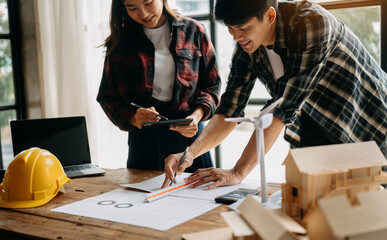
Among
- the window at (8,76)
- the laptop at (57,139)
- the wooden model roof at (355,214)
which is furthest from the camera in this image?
the window at (8,76)

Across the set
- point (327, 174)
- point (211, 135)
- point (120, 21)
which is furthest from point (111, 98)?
point (327, 174)

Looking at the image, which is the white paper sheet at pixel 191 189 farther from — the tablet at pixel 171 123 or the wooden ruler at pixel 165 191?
the tablet at pixel 171 123

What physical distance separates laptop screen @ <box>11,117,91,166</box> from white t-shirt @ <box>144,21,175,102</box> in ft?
1.44

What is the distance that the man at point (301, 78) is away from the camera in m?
1.41

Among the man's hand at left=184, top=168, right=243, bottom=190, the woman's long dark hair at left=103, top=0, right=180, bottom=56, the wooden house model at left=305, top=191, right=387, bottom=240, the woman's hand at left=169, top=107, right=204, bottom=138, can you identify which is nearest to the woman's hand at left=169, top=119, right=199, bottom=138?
the woman's hand at left=169, top=107, right=204, bottom=138

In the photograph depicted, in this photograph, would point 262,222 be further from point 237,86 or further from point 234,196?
point 237,86

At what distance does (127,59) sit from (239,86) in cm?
63

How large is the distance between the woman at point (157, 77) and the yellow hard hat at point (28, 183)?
592mm

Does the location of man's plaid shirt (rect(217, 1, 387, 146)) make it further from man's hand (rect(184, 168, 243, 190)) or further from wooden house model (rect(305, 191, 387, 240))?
wooden house model (rect(305, 191, 387, 240))

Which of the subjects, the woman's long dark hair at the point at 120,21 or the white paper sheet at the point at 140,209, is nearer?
the white paper sheet at the point at 140,209

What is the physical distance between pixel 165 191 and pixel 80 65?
6.73ft

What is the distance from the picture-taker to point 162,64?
2092 mm

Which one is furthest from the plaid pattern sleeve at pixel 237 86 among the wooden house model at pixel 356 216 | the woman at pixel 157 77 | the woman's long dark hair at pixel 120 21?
the wooden house model at pixel 356 216

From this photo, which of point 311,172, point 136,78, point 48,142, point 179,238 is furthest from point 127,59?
point 311,172
